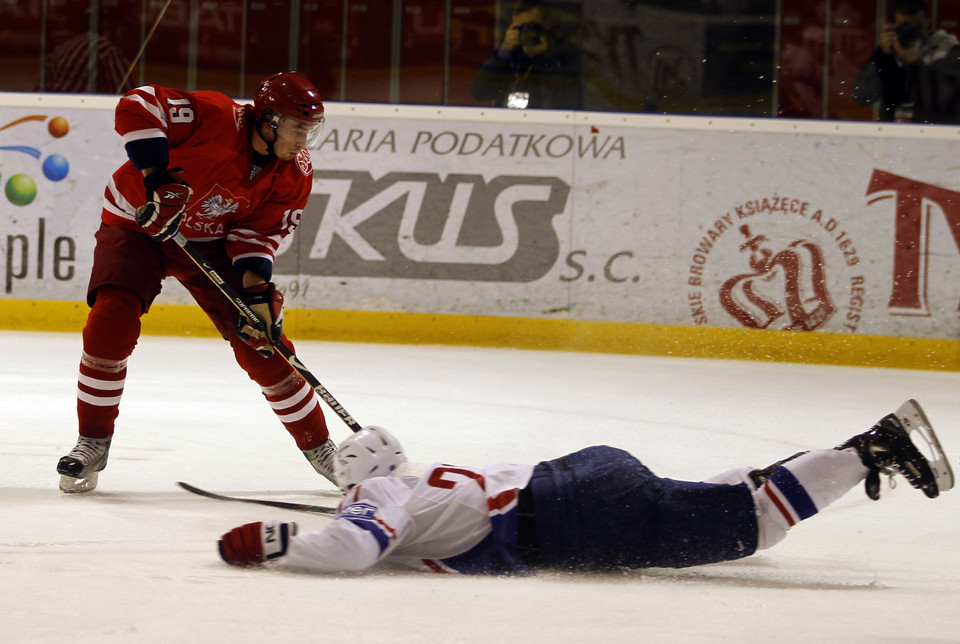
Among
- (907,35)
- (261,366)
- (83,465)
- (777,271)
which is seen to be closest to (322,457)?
(261,366)

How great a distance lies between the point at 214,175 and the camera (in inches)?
109

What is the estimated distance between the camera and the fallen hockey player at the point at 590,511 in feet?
6.44

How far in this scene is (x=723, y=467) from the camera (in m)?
3.20

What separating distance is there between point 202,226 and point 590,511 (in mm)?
1360

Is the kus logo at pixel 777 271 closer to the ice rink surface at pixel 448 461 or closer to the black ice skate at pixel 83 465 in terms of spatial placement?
the ice rink surface at pixel 448 461

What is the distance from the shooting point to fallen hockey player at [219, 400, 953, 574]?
6.44 feet

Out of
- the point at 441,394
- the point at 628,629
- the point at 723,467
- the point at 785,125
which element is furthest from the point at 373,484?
the point at 785,125

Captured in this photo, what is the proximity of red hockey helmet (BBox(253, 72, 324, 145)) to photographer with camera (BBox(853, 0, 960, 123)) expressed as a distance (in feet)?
14.2

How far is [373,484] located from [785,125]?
4.67m

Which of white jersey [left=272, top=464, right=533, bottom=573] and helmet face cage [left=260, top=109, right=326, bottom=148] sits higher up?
helmet face cage [left=260, top=109, right=326, bottom=148]

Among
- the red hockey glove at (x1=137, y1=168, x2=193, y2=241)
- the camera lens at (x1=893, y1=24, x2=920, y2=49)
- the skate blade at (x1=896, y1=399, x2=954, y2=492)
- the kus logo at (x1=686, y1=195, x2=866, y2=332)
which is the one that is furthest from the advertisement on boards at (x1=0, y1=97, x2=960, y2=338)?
the skate blade at (x1=896, y1=399, x2=954, y2=492)

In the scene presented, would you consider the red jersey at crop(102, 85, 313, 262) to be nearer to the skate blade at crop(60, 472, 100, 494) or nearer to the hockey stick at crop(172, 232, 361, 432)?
the hockey stick at crop(172, 232, 361, 432)

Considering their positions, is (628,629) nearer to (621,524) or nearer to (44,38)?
(621,524)

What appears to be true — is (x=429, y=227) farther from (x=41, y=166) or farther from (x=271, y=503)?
(x=271, y=503)
